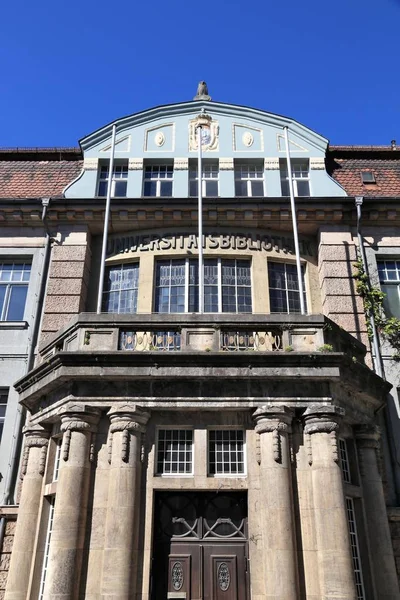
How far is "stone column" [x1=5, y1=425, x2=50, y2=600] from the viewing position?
11086mm

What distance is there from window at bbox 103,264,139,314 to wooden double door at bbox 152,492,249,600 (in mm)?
6671

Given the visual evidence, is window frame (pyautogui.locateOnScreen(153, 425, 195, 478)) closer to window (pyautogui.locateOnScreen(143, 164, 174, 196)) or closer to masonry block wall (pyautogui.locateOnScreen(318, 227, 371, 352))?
masonry block wall (pyautogui.locateOnScreen(318, 227, 371, 352))

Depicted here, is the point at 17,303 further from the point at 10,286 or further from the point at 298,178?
the point at 298,178

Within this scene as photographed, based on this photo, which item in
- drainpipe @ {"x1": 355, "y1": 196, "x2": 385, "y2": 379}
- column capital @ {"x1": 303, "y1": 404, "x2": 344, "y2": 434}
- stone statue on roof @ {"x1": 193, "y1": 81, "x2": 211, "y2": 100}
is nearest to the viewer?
column capital @ {"x1": 303, "y1": 404, "x2": 344, "y2": 434}

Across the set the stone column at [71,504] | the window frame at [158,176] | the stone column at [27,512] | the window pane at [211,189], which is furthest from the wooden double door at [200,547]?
the window frame at [158,176]

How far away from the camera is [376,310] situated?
52.0 ft

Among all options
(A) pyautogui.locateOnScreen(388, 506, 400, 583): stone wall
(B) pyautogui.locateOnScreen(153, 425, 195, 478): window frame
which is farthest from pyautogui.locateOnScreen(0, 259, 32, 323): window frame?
(A) pyautogui.locateOnScreen(388, 506, 400, 583): stone wall

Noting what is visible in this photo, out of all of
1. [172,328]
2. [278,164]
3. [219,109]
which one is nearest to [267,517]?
[172,328]

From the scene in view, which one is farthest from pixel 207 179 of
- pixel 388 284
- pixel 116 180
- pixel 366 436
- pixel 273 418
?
pixel 366 436

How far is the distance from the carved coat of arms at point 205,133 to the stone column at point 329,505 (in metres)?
11.1

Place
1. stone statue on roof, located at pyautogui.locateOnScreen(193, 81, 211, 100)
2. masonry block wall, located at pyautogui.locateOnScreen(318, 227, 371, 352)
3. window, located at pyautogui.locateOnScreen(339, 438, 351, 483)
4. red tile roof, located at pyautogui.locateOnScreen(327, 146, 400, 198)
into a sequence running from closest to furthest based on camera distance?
1. window, located at pyautogui.locateOnScreen(339, 438, 351, 483)
2. masonry block wall, located at pyautogui.locateOnScreen(318, 227, 371, 352)
3. red tile roof, located at pyautogui.locateOnScreen(327, 146, 400, 198)
4. stone statue on roof, located at pyautogui.locateOnScreen(193, 81, 211, 100)

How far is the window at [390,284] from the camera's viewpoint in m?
16.3

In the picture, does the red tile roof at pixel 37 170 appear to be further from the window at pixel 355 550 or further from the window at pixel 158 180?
the window at pixel 355 550

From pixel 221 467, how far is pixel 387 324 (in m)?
7.32
